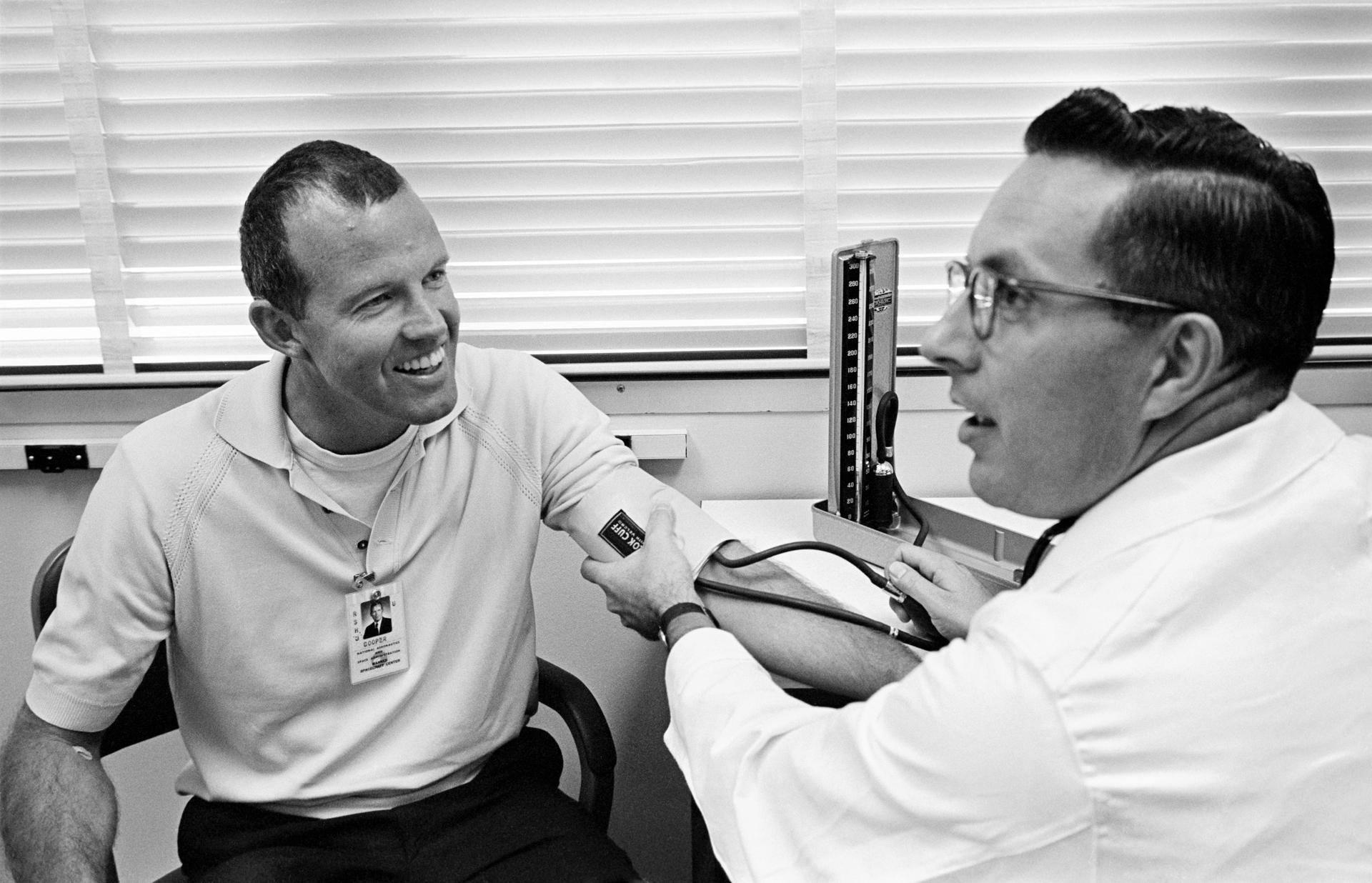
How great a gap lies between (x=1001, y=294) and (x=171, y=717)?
1345 mm

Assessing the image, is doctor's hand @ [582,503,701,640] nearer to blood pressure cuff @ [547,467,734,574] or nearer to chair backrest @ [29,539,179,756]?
blood pressure cuff @ [547,467,734,574]

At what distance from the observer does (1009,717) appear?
791mm

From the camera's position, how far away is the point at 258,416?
143 centimetres

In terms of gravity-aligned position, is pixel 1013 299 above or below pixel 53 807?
above

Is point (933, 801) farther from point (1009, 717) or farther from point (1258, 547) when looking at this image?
point (1258, 547)

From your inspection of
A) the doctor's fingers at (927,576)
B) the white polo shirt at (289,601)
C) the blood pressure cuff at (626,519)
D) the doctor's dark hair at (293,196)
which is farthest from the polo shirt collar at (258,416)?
the doctor's fingers at (927,576)

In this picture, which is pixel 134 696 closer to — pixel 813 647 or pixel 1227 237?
pixel 813 647

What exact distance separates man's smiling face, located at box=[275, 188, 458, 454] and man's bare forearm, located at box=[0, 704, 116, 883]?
19.4 inches

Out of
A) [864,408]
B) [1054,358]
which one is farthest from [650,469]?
[1054,358]

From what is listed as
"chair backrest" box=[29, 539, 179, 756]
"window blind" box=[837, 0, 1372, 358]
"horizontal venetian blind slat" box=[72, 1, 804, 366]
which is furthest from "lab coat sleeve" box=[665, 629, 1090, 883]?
"window blind" box=[837, 0, 1372, 358]

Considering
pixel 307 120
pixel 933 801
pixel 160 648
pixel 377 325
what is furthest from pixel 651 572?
pixel 307 120

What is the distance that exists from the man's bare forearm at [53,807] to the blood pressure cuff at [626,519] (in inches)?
27.6

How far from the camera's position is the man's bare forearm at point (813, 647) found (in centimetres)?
135

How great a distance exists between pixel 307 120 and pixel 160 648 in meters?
1.07
